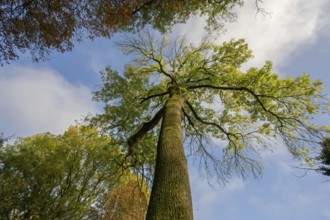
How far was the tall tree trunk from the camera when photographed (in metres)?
3.31

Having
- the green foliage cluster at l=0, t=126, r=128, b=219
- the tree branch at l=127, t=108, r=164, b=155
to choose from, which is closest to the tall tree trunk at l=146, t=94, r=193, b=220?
the tree branch at l=127, t=108, r=164, b=155

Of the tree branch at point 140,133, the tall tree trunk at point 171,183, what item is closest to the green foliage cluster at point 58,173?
the tree branch at point 140,133

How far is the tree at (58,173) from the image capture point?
14.1 meters

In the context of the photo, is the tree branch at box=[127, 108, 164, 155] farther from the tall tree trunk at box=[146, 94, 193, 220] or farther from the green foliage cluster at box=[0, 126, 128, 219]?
the green foliage cluster at box=[0, 126, 128, 219]

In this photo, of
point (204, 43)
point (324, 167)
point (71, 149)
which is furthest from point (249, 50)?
point (71, 149)

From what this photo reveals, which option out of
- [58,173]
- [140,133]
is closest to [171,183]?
[140,133]

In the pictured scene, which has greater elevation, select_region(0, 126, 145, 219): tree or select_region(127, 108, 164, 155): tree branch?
select_region(0, 126, 145, 219): tree

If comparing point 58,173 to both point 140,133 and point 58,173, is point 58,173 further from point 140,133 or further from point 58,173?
point 140,133

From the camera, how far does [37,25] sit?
5.35 m

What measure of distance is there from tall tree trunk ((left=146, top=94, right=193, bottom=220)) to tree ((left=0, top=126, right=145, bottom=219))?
957cm

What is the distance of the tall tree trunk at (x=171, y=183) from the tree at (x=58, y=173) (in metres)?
9.57

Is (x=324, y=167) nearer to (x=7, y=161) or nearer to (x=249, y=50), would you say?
(x=249, y=50)

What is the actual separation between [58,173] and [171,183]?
1387cm

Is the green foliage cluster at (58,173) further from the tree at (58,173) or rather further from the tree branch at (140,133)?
the tree branch at (140,133)
